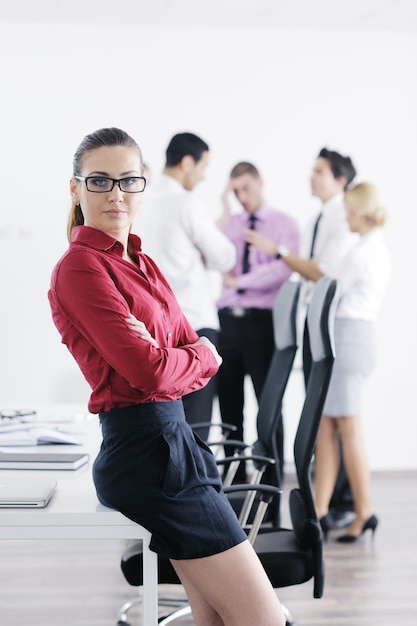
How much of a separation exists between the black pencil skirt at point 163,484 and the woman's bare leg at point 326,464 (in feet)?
8.26

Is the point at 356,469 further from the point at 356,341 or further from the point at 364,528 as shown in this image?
the point at 356,341

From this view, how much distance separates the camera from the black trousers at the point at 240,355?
471cm

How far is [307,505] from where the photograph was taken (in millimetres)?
2531

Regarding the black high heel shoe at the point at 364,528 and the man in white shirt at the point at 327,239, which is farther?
the man in white shirt at the point at 327,239

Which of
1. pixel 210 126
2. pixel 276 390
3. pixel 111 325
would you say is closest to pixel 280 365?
pixel 276 390

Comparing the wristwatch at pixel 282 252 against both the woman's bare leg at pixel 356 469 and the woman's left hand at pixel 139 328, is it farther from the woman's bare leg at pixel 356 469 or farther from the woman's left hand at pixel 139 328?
the woman's left hand at pixel 139 328

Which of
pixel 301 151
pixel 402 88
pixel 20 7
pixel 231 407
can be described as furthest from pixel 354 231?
pixel 20 7

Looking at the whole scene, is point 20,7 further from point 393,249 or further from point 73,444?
point 73,444

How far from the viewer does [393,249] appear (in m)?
5.95

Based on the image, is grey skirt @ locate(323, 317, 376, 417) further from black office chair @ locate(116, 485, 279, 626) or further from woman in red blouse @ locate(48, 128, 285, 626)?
woman in red blouse @ locate(48, 128, 285, 626)

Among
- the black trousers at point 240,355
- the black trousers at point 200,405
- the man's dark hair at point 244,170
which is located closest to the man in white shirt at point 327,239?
the black trousers at point 240,355

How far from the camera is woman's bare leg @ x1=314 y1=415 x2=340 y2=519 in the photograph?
4332 millimetres

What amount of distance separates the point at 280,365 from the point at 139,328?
1.37 m

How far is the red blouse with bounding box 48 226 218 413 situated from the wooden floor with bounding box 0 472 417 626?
1658 mm
